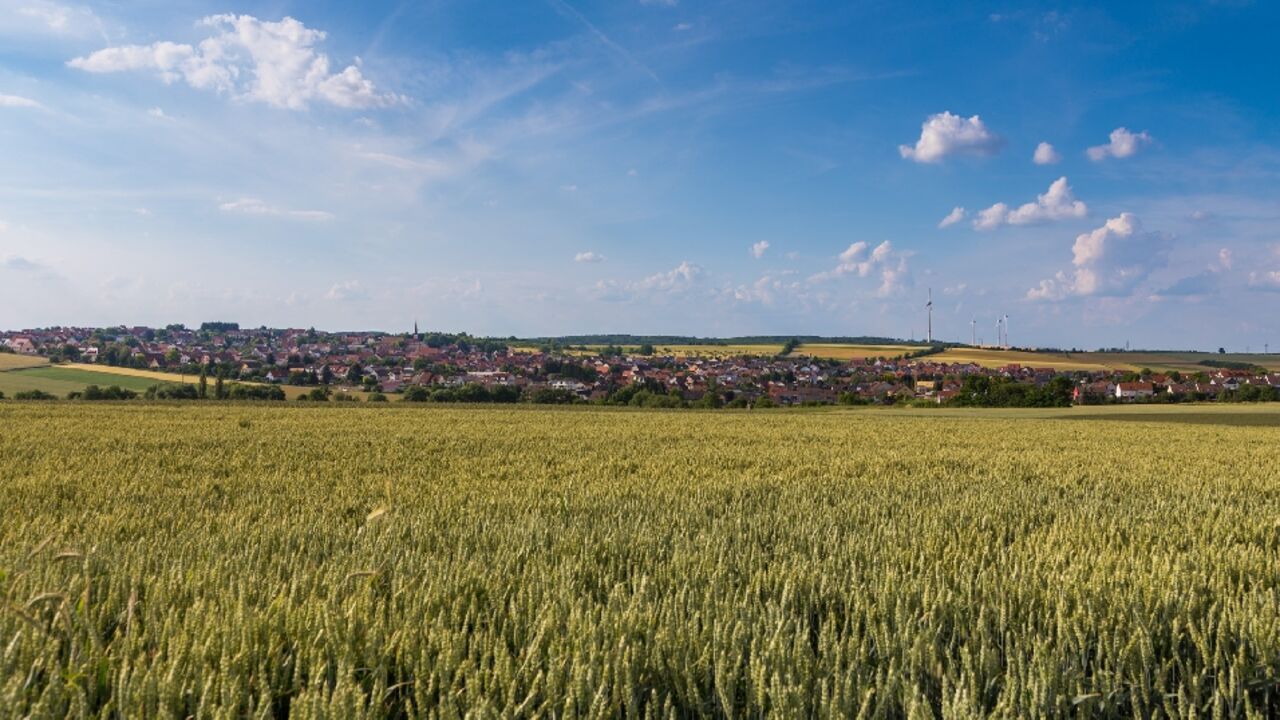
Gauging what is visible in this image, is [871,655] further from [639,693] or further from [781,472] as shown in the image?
[781,472]

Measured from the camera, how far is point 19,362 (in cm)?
8056

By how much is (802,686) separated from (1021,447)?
675 inches

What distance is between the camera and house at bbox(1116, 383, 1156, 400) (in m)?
78.2

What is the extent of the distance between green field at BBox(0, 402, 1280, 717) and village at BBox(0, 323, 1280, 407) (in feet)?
182

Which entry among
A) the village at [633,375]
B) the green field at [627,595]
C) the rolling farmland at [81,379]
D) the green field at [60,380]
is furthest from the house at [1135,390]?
the green field at [60,380]

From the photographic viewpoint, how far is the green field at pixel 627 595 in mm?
2445

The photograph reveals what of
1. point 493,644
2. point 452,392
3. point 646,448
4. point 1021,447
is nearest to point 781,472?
point 646,448

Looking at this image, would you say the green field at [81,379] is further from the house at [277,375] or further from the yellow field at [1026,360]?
the yellow field at [1026,360]

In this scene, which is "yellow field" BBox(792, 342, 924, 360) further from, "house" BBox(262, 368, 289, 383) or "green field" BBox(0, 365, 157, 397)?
"green field" BBox(0, 365, 157, 397)

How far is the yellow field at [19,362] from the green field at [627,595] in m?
87.9

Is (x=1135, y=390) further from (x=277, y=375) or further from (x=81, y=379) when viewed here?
(x=81, y=379)

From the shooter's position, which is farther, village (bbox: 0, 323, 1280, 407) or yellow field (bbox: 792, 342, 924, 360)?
yellow field (bbox: 792, 342, 924, 360)

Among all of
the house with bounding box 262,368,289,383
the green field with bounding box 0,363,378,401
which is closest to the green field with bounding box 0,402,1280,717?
the green field with bounding box 0,363,378,401

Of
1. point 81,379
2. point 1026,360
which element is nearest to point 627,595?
point 81,379
